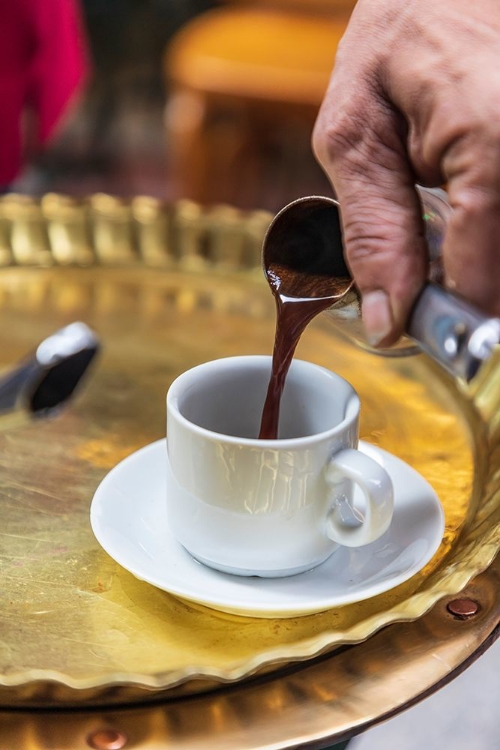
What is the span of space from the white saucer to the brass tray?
2 centimetres

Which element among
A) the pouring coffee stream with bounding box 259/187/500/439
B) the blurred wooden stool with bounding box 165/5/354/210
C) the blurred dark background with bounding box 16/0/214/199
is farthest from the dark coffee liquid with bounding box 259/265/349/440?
the blurred dark background with bounding box 16/0/214/199

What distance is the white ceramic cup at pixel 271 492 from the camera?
452 mm

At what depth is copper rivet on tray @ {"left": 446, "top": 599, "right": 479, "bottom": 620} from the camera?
1.56 feet

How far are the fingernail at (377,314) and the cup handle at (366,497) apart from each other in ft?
0.20

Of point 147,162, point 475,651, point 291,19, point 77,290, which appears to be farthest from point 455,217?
point 147,162

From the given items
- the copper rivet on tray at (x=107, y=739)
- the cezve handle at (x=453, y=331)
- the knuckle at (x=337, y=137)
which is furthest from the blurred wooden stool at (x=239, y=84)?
the copper rivet on tray at (x=107, y=739)

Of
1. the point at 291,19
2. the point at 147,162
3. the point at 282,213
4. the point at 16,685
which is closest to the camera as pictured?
the point at 16,685

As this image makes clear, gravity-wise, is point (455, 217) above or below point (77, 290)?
above

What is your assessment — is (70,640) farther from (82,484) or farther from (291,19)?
(291,19)

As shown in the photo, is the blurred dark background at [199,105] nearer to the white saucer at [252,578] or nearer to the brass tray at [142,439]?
the brass tray at [142,439]

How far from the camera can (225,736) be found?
1.35 feet

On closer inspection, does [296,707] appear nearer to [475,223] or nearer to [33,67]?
[475,223]

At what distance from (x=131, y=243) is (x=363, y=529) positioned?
0.50 m

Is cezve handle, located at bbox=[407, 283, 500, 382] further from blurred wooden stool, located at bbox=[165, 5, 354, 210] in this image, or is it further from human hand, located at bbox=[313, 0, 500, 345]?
blurred wooden stool, located at bbox=[165, 5, 354, 210]
